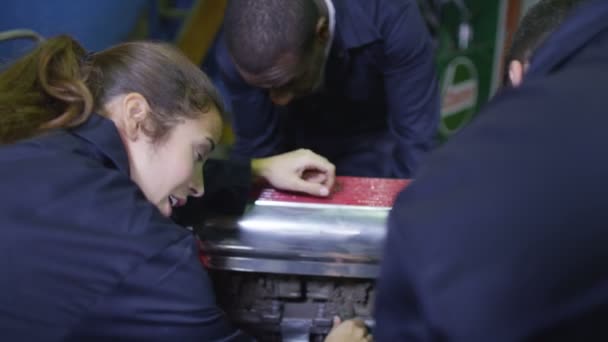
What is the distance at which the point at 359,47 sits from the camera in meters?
1.38

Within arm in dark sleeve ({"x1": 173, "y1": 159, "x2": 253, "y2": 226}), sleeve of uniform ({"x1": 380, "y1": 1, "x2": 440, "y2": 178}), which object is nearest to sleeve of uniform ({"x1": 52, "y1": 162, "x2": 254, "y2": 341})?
arm in dark sleeve ({"x1": 173, "y1": 159, "x2": 253, "y2": 226})

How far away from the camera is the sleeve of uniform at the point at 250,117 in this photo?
4.58 ft

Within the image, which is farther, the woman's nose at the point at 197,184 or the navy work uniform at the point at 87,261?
the woman's nose at the point at 197,184

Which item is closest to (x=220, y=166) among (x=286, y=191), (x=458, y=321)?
(x=286, y=191)

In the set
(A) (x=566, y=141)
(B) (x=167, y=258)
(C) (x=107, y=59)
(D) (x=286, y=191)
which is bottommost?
(D) (x=286, y=191)

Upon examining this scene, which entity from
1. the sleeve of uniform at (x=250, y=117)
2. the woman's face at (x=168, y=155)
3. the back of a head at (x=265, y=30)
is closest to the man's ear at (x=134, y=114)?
the woman's face at (x=168, y=155)

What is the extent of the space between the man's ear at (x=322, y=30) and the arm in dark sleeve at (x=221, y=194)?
0.34 meters

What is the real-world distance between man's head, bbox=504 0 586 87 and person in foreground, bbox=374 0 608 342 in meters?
0.29

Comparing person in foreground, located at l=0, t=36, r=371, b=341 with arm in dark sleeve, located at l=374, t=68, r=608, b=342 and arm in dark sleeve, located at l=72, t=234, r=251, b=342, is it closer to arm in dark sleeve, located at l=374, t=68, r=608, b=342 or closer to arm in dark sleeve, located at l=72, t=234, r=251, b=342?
arm in dark sleeve, located at l=72, t=234, r=251, b=342

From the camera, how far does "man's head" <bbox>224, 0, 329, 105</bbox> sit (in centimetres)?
112

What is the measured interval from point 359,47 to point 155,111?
667 millimetres

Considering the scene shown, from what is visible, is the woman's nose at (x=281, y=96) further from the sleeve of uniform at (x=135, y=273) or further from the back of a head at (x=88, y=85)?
the sleeve of uniform at (x=135, y=273)

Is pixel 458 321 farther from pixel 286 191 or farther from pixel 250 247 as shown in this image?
pixel 286 191

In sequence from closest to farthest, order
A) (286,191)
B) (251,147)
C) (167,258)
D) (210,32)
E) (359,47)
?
(167,258) < (286,191) < (359,47) < (251,147) < (210,32)
